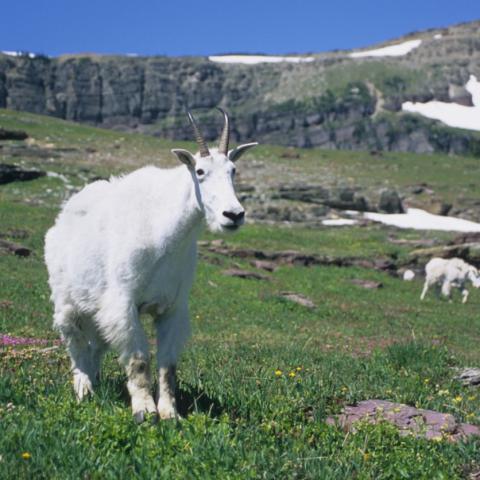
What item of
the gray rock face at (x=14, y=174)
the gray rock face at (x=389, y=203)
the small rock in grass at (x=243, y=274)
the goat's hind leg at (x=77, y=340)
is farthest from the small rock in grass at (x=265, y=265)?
the gray rock face at (x=389, y=203)

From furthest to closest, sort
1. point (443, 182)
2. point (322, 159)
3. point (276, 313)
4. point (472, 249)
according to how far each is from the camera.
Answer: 1. point (322, 159)
2. point (443, 182)
3. point (472, 249)
4. point (276, 313)

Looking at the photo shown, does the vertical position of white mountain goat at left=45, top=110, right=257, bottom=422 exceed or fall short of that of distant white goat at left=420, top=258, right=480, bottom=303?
it exceeds it

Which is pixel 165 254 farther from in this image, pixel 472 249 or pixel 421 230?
pixel 421 230

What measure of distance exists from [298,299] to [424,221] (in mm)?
29540

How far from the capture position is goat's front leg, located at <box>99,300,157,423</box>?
6.28 m

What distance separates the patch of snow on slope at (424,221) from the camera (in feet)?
153

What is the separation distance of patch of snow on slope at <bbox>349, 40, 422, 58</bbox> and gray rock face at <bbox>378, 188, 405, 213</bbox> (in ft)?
404

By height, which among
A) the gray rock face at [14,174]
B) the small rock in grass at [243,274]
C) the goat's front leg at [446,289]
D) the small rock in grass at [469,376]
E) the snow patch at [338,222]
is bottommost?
the snow patch at [338,222]

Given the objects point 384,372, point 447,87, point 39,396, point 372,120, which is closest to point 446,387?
point 384,372

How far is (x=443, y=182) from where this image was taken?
2494 inches

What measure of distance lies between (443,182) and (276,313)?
157 feet

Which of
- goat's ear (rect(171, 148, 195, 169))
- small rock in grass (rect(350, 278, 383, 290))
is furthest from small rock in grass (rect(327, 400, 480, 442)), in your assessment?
small rock in grass (rect(350, 278, 383, 290))

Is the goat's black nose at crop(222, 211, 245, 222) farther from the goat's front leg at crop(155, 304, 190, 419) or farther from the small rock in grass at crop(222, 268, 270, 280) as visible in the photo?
the small rock in grass at crop(222, 268, 270, 280)

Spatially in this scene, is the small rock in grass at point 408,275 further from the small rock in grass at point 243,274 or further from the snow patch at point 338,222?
the snow patch at point 338,222
